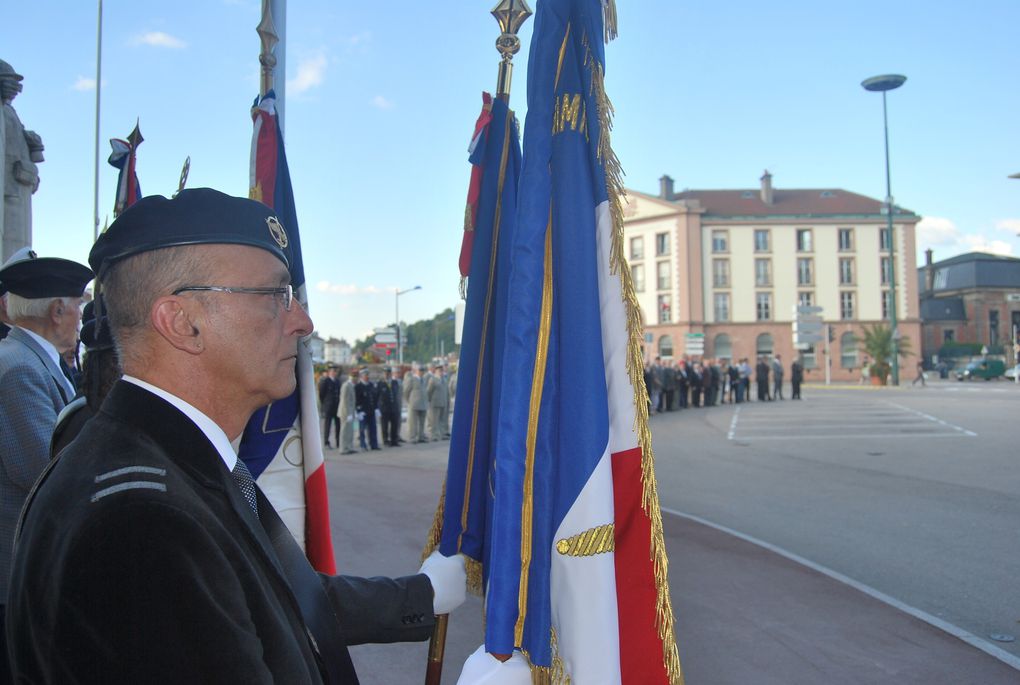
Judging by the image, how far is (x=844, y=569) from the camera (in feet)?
21.4

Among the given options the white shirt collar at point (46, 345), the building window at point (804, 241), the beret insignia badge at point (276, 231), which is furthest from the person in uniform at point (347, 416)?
the building window at point (804, 241)

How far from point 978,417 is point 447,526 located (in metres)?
21.3

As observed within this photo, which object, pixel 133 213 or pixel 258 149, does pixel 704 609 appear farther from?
pixel 133 213

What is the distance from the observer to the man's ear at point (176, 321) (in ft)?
5.10

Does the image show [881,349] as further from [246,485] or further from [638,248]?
[246,485]

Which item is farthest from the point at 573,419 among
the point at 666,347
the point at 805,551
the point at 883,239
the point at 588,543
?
the point at 883,239

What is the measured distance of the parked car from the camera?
52312 millimetres

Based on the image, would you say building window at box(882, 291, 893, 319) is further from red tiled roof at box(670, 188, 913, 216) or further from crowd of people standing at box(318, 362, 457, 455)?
crowd of people standing at box(318, 362, 457, 455)

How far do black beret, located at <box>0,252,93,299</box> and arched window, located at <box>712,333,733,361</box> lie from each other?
65.9 metres

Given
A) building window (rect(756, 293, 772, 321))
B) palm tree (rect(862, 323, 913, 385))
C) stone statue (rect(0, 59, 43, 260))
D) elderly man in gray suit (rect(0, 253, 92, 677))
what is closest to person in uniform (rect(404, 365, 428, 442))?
stone statue (rect(0, 59, 43, 260))

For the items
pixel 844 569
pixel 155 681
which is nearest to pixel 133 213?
pixel 155 681

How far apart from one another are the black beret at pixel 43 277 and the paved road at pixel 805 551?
277cm

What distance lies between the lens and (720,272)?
6612 centimetres

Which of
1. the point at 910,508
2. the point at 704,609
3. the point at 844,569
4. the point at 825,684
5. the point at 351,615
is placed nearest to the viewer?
the point at 351,615
